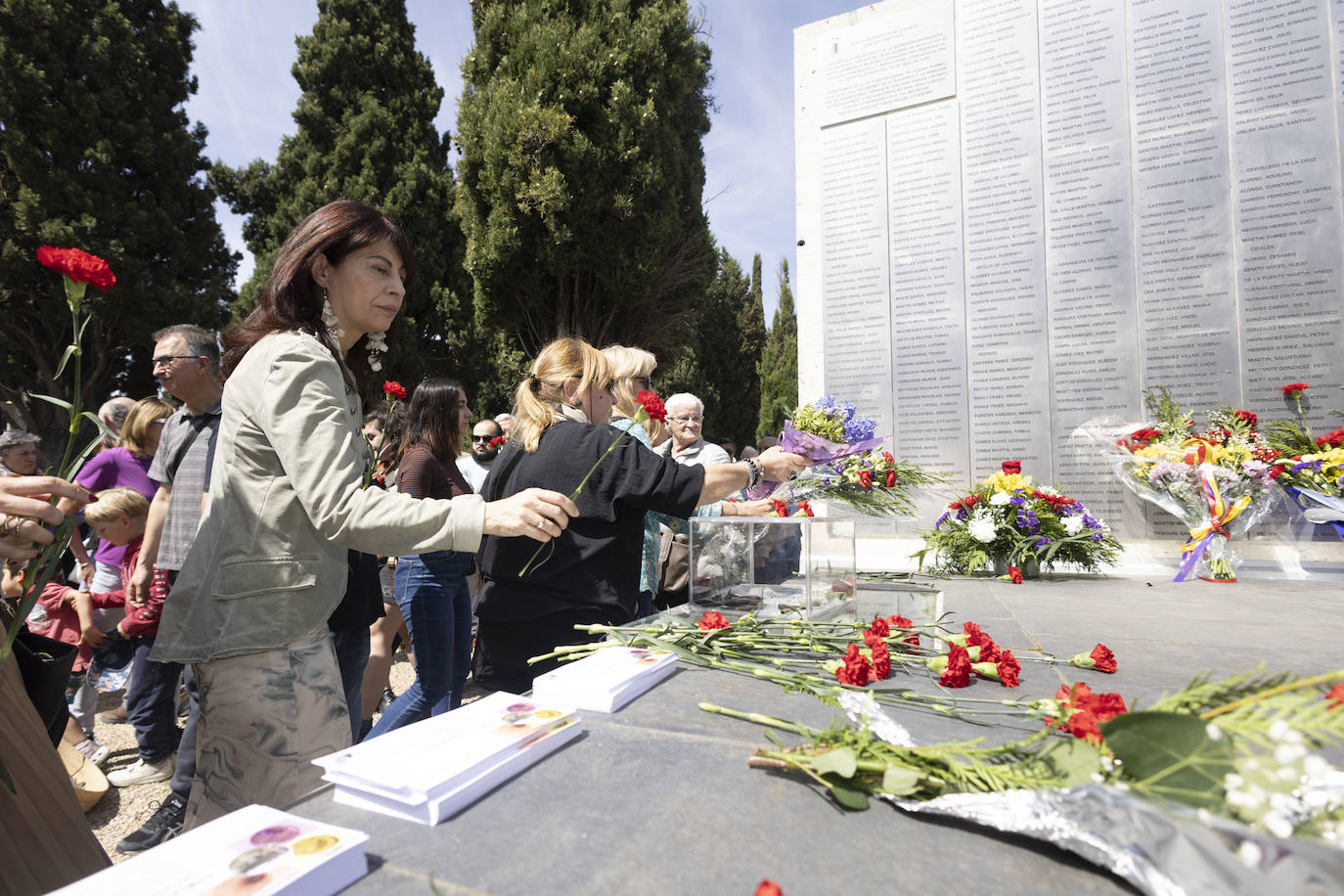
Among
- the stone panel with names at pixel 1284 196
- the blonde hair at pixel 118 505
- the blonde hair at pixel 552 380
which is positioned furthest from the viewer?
the stone panel with names at pixel 1284 196

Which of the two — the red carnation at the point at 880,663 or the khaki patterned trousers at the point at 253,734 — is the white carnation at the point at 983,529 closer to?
the red carnation at the point at 880,663

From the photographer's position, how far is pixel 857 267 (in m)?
5.38

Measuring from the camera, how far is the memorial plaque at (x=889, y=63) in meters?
5.16

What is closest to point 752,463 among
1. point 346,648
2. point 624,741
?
point 624,741

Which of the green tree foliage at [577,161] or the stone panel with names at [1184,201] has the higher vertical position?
the green tree foliage at [577,161]

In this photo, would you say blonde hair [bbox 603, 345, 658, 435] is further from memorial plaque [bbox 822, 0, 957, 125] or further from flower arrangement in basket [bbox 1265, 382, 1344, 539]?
memorial plaque [bbox 822, 0, 957, 125]

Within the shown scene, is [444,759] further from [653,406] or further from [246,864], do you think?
[653,406]

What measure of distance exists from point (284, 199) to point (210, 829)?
16179 mm

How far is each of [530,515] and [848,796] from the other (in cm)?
73

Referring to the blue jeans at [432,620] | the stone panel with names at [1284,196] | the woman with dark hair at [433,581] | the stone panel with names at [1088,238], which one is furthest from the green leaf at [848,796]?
the stone panel with names at [1284,196]

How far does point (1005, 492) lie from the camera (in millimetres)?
4062

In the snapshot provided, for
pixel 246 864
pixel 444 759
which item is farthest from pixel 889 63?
pixel 246 864

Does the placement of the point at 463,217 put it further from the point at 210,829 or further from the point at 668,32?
the point at 210,829

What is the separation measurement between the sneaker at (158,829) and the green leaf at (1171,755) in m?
3.08
